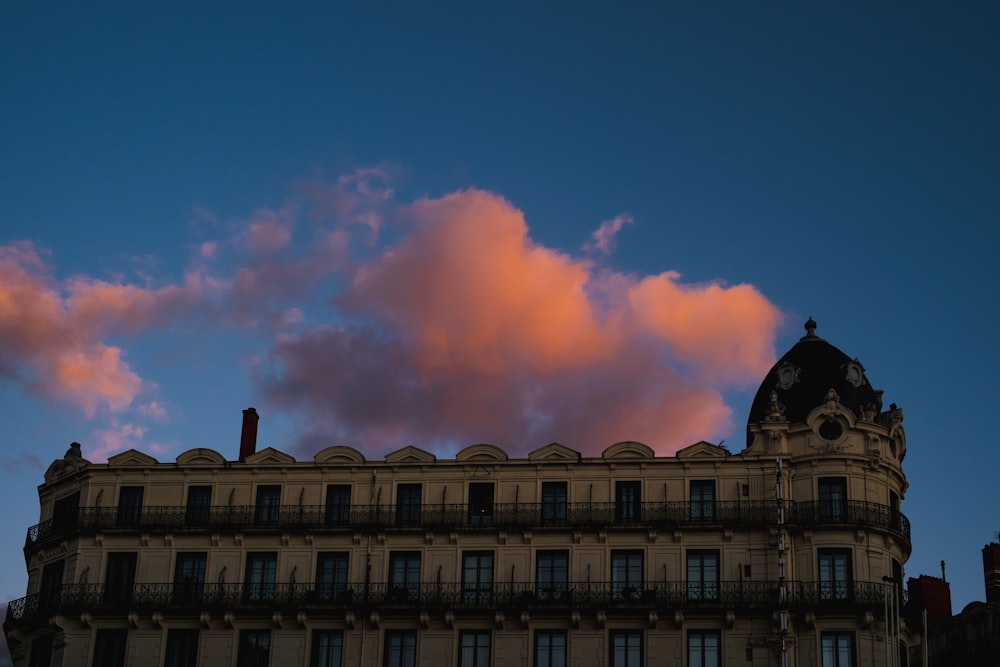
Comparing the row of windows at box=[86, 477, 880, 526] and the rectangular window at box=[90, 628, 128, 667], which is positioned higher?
the row of windows at box=[86, 477, 880, 526]

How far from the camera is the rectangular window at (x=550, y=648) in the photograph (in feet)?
215

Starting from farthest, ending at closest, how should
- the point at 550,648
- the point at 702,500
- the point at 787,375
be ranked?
1. the point at 787,375
2. the point at 702,500
3. the point at 550,648

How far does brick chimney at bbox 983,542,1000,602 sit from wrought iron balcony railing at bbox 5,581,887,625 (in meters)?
11.2

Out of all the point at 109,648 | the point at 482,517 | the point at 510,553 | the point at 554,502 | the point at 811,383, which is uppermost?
the point at 811,383

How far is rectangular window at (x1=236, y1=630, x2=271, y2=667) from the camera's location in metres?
67.3

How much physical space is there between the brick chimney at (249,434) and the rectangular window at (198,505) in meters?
3.41

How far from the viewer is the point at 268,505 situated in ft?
231

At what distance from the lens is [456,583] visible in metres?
67.3

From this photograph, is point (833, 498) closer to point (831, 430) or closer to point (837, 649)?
point (831, 430)

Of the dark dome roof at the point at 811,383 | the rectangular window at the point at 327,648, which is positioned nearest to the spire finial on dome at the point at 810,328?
the dark dome roof at the point at 811,383

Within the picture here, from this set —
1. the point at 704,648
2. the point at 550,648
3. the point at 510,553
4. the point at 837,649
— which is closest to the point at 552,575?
the point at 510,553

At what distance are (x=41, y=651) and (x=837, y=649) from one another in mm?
36968

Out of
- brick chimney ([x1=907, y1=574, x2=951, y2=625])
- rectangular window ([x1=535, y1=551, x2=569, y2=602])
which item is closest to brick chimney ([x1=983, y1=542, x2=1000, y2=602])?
brick chimney ([x1=907, y1=574, x2=951, y2=625])

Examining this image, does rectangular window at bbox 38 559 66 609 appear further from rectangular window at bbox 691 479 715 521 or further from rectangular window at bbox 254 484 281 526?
rectangular window at bbox 691 479 715 521
